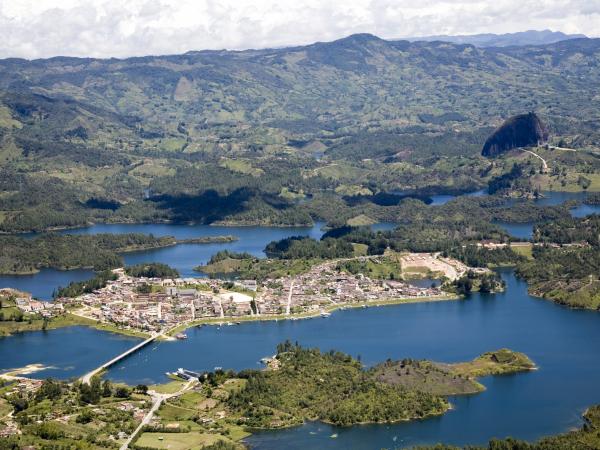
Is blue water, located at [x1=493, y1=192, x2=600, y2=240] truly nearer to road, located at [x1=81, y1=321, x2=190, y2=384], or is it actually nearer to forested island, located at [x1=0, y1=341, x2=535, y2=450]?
road, located at [x1=81, y1=321, x2=190, y2=384]

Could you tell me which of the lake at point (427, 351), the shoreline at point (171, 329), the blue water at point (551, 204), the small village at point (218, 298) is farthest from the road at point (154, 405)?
the blue water at point (551, 204)

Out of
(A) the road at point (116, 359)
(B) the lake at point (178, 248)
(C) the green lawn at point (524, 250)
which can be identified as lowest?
(A) the road at point (116, 359)

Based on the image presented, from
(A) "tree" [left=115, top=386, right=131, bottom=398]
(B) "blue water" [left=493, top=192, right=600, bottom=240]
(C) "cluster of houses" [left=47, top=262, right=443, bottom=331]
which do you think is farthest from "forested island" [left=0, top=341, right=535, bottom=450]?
(B) "blue water" [left=493, top=192, right=600, bottom=240]

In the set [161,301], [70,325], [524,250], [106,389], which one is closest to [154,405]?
[106,389]

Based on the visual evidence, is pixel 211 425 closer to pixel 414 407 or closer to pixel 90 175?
pixel 414 407

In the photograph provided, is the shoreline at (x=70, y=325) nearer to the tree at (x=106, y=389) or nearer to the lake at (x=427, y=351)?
the lake at (x=427, y=351)

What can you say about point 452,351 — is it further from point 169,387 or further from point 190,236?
point 190,236
